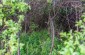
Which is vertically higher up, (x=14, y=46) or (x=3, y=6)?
(x=3, y=6)

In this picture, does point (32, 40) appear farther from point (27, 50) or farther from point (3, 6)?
point (3, 6)

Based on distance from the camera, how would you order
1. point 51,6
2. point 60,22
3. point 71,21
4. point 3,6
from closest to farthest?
point 3,6 < point 51,6 < point 71,21 < point 60,22

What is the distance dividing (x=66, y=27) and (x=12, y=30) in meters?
3.08

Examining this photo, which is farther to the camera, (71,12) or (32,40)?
(32,40)

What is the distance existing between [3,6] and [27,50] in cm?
207

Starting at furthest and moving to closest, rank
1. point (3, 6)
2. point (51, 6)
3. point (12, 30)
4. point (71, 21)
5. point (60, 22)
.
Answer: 1. point (60, 22)
2. point (71, 21)
3. point (51, 6)
4. point (3, 6)
5. point (12, 30)

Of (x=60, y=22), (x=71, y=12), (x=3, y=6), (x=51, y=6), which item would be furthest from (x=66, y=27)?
(x=3, y=6)

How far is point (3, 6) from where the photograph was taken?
108 inches

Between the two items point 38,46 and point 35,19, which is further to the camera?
point 35,19

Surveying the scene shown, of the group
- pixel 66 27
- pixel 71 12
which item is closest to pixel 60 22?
pixel 66 27


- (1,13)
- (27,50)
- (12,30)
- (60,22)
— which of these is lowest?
(27,50)

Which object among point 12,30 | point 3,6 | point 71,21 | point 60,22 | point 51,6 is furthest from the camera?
point 60,22

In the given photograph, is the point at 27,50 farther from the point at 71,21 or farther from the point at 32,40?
the point at 71,21

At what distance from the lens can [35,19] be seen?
17.5 feet
